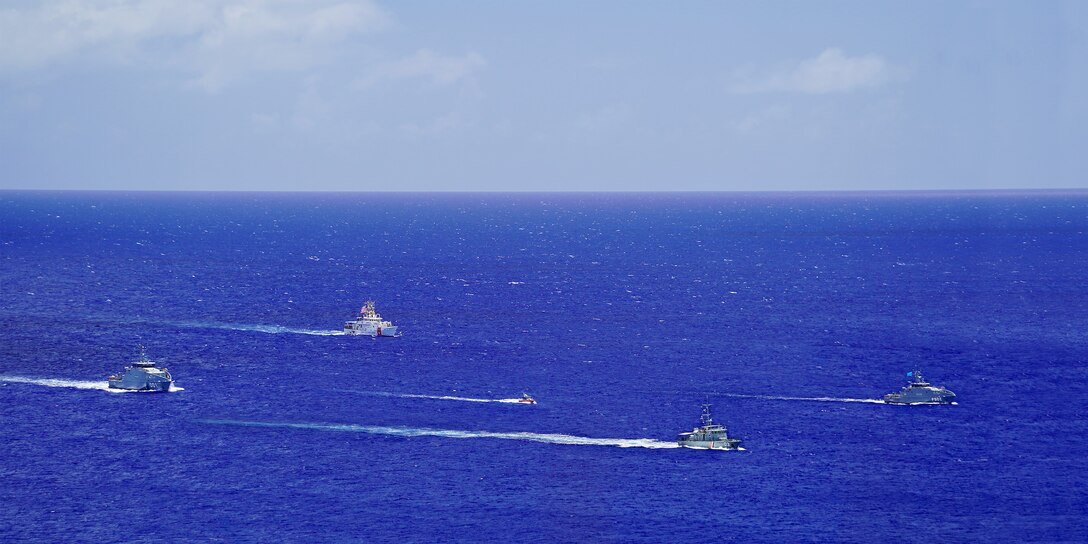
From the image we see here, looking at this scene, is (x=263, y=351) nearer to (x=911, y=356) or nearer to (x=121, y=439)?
(x=121, y=439)

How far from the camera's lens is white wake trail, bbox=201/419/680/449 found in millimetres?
142250

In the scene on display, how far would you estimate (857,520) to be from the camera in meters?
119

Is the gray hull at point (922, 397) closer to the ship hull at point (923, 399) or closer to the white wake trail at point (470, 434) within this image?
the ship hull at point (923, 399)

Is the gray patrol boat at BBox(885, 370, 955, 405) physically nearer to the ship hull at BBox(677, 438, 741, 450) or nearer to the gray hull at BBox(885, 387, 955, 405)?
the gray hull at BBox(885, 387, 955, 405)

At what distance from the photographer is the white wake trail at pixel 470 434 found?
142250 mm

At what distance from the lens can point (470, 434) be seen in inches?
5768

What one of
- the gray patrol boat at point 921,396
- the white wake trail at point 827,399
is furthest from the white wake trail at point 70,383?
the gray patrol boat at point 921,396

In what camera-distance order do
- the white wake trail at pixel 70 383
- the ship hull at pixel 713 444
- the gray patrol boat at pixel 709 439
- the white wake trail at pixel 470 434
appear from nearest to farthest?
the ship hull at pixel 713 444 < the gray patrol boat at pixel 709 439 < the white wake trail at pixel 470 434 < the white wake trail at pixel 70 383

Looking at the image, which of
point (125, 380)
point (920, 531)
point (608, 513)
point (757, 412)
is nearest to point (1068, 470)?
point (920, 531)

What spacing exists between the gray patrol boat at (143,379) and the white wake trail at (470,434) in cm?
1866

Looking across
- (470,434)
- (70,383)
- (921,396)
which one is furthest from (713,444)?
(70,383)

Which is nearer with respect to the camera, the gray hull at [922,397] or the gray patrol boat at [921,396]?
the gray hull at [922,397]

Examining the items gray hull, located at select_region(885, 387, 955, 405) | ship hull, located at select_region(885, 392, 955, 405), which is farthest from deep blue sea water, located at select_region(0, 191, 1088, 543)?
gray hull, located at select_region(885, 387, 955, 405)

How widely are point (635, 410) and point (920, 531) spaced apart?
154ft
